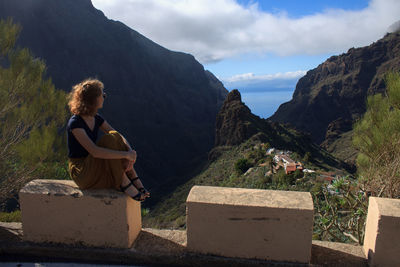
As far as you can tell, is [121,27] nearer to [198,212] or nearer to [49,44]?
[49,44]

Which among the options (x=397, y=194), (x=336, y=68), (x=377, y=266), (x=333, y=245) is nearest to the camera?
(x=377, y=266)

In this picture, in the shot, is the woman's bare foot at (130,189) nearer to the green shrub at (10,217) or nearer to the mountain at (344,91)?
the green shrub at (10,217)

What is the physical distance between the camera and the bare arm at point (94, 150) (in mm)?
2582

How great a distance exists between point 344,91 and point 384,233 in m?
76.7

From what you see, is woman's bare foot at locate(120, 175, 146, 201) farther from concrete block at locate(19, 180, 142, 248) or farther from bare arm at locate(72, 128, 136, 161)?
bare arm at locate(72, 128, 136, 161)

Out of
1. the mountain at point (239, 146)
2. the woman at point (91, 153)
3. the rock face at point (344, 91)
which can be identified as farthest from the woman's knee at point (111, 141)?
the rock face at point (344, 91)

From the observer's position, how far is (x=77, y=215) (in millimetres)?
2723

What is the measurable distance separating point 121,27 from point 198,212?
86314 mm

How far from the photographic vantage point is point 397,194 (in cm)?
375

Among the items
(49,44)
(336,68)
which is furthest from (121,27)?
(336,68)

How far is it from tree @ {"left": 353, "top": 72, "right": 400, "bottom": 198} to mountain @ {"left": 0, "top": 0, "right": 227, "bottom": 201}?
39439 millimetres

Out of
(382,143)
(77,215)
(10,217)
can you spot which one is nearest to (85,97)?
(77,215)

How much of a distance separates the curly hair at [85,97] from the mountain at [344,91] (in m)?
64.2

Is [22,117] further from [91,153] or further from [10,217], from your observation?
[91,153]
